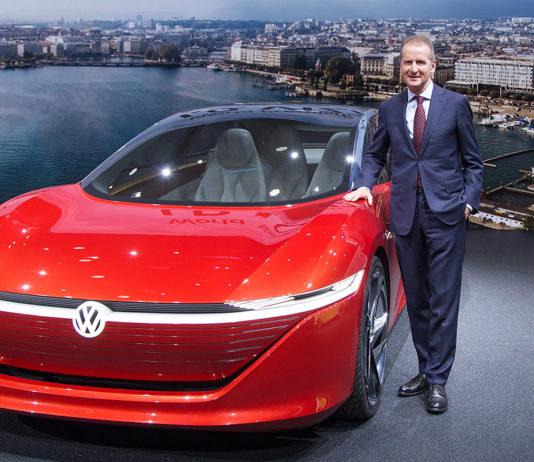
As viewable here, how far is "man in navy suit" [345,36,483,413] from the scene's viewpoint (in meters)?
2.02

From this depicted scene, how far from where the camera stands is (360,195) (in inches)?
86.4

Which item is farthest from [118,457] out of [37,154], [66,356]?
[37,154]

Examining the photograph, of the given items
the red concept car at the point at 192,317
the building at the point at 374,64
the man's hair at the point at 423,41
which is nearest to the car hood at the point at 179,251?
the red concept car at the point at 192,317

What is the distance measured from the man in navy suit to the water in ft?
13.8

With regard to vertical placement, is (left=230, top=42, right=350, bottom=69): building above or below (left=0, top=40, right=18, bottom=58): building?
above

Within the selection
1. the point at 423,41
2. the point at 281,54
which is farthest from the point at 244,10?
the point at 423,41

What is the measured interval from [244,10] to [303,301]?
522 centimetres

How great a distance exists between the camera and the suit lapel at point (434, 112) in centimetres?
201

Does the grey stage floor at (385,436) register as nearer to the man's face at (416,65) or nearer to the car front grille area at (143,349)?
the car front grille area at (143,349)

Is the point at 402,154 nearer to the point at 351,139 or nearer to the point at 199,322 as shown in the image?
the point at 351,139

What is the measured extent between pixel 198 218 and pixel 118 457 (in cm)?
80

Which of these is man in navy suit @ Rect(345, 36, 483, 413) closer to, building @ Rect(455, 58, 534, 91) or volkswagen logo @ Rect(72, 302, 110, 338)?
volkswagen logo @ Rect(72, 302, 110, 338)

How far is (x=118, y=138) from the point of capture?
651 centimetres

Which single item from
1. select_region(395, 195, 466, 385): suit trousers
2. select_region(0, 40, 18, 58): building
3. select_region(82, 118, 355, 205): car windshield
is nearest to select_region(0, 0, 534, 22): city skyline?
select_region(0, 40, 18, 58): building
